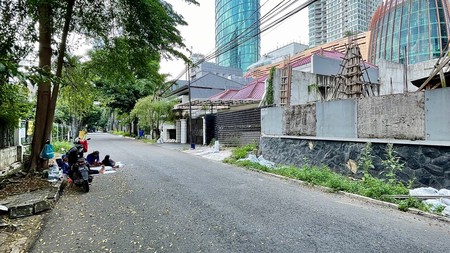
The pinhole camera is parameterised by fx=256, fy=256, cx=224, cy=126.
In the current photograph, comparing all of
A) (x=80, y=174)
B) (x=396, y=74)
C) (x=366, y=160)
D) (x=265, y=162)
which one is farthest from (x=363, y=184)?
(x=396, y=74)

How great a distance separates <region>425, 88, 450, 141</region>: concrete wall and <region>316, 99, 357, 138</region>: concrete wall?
5.84ft

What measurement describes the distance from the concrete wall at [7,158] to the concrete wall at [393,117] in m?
10.6

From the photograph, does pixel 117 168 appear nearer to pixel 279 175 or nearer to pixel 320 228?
pixel 279 175

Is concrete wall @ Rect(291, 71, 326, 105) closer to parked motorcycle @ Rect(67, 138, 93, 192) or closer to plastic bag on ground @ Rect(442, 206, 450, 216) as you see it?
plastic bag on ground @ Rect(442, 206, 450, 216)

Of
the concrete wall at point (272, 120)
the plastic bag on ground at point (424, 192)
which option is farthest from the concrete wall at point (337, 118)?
the plastic bag on ground at point (424, 192)

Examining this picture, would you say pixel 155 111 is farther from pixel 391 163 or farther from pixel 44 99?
pixel 391 163

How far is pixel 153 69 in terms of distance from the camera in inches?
375

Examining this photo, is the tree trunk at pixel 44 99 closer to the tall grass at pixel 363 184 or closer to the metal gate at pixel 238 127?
the tall grass at pixel 363 184

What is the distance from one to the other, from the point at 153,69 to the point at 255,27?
168 inches

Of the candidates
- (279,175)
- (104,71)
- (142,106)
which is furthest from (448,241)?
(142,106)

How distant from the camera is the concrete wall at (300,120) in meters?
8.57

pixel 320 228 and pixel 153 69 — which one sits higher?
pixel 153 69

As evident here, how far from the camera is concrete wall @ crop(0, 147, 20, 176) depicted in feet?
27.0

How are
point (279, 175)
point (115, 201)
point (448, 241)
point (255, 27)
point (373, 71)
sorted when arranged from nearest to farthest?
point (448, 241) → point (115, 201) → point (279, 175) → point (255, 27) → point (373, 71)
